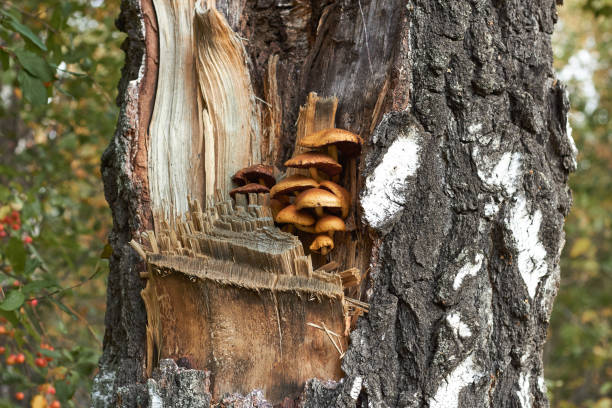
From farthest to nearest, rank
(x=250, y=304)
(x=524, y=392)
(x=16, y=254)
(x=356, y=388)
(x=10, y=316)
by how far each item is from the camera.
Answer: (x=16, y=254), (x=10, y=316), (x=524, y=392), (x=250, y=304), (x=356, y=388)

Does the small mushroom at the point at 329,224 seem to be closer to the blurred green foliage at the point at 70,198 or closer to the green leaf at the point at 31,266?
the blurred green foliage at the point at 70,198

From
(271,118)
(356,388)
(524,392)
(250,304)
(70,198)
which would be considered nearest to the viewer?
(356,388)

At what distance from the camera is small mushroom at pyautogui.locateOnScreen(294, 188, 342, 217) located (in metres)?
1.64

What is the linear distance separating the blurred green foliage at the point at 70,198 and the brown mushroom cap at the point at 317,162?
1353mm

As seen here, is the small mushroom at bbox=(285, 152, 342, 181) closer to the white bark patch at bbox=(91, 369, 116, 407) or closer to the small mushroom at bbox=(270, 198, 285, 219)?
the small mushroom at bbox=(270, 198, 285, 219)

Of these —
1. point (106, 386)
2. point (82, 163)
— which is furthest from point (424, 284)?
point (82, 163)

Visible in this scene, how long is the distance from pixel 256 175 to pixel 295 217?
0.31m

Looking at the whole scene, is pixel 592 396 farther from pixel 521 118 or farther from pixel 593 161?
pixel 521 118

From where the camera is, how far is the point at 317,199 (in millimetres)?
1641

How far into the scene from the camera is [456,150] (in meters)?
1.71

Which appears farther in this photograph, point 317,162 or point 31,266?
point 31,266

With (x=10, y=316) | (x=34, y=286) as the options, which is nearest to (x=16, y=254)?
(x=34, y=286)

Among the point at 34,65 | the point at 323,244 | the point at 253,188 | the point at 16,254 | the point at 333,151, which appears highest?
the point at 34,65

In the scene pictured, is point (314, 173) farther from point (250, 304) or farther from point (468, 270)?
point (468, 270)
